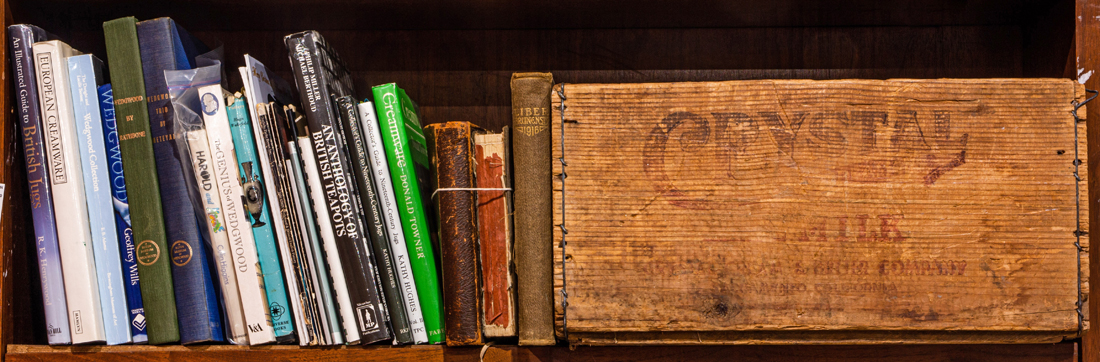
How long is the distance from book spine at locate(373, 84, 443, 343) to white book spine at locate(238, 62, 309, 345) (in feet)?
0.46

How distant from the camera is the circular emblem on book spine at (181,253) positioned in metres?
0.70

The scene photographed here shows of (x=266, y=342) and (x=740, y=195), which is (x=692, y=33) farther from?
(x=266, y=342)

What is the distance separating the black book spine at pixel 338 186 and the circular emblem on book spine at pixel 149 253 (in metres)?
0.23

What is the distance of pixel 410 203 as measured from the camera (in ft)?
2.32

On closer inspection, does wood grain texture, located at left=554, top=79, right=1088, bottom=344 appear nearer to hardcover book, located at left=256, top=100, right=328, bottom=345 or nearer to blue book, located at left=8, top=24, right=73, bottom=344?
hardcover book, located at left=256, top=100, right=328, bottom=345

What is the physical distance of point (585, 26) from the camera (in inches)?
34.9

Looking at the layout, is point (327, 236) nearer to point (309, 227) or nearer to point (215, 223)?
point (309, 227)

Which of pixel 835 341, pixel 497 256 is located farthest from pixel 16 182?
pixel 835 341

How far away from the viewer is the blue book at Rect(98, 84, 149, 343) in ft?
2.33

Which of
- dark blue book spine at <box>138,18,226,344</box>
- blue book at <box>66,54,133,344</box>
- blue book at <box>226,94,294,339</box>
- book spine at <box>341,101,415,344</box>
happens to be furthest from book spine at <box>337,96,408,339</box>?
blue book at <box>66,54,133,344</box>

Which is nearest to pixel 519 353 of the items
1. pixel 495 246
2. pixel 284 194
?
pixel 495 246

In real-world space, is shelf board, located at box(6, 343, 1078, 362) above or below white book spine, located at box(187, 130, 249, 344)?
below

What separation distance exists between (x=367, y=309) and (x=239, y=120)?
0.29 metres

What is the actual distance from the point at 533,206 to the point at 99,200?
56 centimetres
